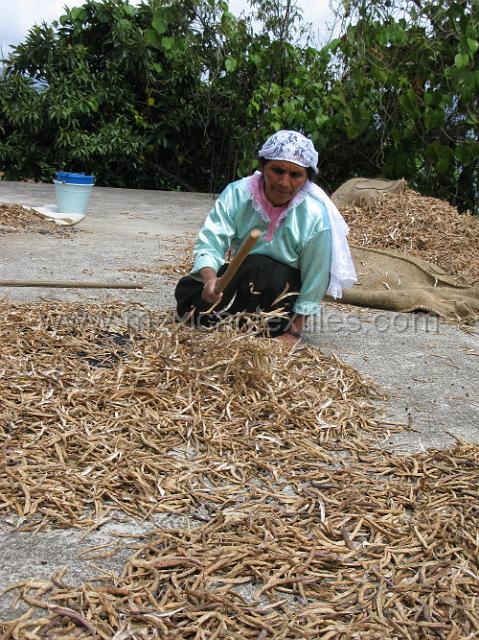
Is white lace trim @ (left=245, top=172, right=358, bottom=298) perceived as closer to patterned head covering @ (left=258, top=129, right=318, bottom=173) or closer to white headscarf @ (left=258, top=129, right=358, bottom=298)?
white headscarf @ (left=258, top=129, right=358, bottom=298)

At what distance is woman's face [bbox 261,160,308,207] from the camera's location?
264cm

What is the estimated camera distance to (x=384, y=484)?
5.82 feet

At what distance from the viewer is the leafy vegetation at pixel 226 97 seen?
6.18 meters

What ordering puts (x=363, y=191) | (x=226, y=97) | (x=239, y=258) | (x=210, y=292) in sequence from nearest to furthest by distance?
1. (x=239, y=258)
2. (x=210, y=292)
3. (x=363, y=191)
4. (x=226, y=97)

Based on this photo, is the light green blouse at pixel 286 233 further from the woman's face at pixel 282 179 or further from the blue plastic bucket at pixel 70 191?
the blue plastic bucket at pixel 70 191

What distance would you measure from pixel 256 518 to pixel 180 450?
14.5 inches

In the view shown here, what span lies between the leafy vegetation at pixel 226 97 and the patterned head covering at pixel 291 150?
3717 mm

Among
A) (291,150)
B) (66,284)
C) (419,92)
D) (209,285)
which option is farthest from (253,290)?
(419,92)

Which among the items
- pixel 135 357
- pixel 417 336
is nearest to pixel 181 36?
pixel 417 336

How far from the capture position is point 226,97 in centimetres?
859

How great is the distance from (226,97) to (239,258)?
679cm

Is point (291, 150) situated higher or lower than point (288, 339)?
higher

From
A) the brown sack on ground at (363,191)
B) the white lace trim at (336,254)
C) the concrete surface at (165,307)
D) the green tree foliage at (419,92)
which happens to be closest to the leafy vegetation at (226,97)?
the green tree foliage at (419,92)

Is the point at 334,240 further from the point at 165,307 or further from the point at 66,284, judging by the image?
the point at 66,284
